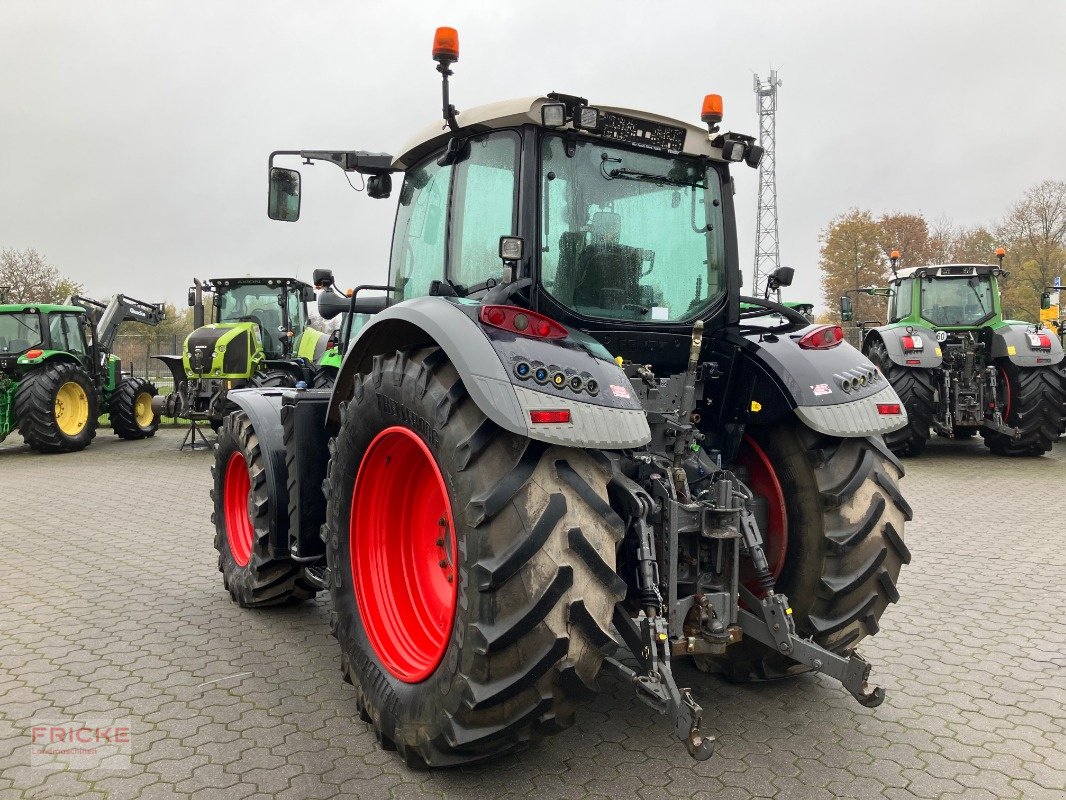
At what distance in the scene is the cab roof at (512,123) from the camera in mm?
3021

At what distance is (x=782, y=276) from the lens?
4.01 m

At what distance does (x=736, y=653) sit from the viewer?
3.47 metres

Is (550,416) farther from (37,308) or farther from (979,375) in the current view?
(37,308)

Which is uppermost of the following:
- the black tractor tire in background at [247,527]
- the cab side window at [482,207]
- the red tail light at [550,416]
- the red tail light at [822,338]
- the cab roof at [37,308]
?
the cab roof at [37,308]

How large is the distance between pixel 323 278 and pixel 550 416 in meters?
2.47

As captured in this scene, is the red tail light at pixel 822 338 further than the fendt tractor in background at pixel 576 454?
Yes

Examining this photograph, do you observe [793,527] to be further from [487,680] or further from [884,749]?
[487,680]

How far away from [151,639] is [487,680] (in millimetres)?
2571

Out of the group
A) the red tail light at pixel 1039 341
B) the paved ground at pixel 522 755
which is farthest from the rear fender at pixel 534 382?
the red tail light at pixel 1039 341

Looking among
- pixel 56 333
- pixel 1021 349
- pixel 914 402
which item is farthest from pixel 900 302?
pixel 56 333

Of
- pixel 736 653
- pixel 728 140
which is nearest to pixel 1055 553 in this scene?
pixel 736 653

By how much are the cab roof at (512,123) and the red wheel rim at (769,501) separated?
50.6 inches

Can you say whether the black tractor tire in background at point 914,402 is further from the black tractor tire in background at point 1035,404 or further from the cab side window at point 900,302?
the cab side window at point 900,302

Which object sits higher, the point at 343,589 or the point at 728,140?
the point at 728,140
